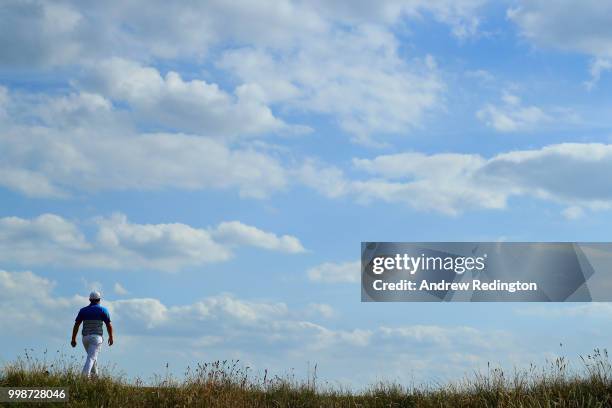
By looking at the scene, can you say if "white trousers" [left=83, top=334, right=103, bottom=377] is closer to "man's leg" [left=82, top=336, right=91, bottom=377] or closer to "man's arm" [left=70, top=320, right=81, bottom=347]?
"man's leg" [left=82, top=336, right=91, bottom=377]

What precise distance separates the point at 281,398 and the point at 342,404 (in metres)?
1.44

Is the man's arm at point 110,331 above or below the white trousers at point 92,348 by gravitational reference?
above

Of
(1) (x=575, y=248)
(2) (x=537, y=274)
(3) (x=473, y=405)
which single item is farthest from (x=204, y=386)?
(1) (x=575, y=248)

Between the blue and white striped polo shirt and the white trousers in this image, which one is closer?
the white trousers

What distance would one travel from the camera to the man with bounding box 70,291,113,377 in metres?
21.8

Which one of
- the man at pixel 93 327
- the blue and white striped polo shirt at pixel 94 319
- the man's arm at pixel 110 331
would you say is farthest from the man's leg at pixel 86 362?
the man's arm at pixel 110 331

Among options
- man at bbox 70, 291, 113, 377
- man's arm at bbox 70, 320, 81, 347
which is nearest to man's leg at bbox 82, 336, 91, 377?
man at bbox 70, 291, 113, 377

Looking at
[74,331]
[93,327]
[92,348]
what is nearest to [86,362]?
[92,348]

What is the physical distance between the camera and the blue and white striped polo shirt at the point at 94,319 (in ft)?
72.0

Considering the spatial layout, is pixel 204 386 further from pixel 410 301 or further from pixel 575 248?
pixel 575 248

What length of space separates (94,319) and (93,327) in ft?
0.69

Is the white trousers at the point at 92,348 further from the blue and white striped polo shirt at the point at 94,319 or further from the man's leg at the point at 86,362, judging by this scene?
the blue and white striped polo shirt at the point at 94,319

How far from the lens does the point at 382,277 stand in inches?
1040

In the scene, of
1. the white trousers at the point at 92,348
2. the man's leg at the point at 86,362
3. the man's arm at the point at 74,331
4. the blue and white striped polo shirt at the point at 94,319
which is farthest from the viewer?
the man's arm at the point at 74,331
